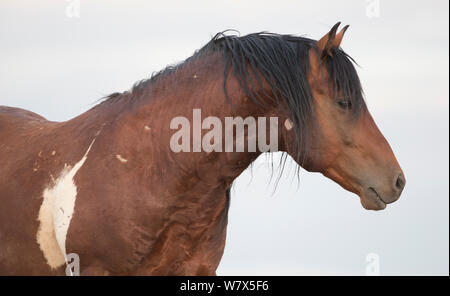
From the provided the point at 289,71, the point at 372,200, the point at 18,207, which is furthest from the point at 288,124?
the point at 18,207

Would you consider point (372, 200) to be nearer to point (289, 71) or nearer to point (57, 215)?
point (289, 71)

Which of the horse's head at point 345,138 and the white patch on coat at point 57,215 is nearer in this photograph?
the horse's head at point 345,138

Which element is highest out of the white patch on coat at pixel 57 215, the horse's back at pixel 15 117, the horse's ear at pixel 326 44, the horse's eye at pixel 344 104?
the horse's ear at pixel 326 44

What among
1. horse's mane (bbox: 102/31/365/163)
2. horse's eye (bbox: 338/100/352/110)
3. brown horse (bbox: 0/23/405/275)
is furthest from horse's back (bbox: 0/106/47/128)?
horse's eye (bbox: 338/100/352/110)

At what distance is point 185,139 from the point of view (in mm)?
6234

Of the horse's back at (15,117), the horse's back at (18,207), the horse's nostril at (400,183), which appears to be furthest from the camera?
the horse's back at (15,117)

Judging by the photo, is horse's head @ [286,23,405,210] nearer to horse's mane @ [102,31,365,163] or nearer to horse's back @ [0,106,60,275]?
→ horse's mane @ [102,31,365,163]

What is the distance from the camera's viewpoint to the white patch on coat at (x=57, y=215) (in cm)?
627

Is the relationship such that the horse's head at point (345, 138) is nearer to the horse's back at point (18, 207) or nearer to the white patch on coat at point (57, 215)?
the white patch on coat at point (57, 215)

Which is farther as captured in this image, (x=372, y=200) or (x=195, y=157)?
(x=195, y=157)

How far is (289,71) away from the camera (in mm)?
6148

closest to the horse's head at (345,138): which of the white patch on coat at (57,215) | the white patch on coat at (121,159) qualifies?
the white patch on coat at (121,159)

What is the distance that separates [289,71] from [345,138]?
600mm

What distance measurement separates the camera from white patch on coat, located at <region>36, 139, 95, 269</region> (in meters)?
6.27
